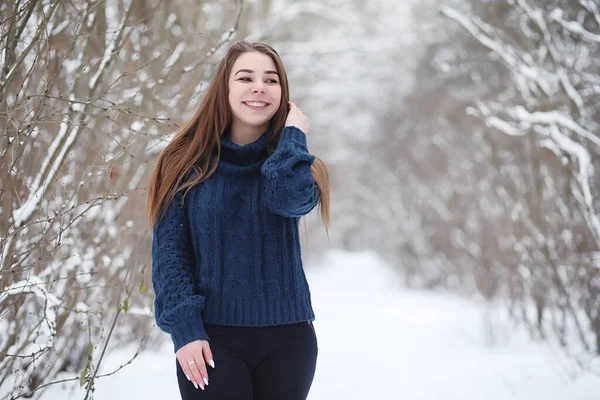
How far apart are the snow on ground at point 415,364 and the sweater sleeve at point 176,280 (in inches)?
79.3

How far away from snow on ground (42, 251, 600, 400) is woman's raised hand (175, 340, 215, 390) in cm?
207

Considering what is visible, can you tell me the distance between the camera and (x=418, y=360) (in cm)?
629

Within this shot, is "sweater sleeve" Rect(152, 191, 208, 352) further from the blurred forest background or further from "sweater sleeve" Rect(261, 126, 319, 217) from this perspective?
the blurred forest background

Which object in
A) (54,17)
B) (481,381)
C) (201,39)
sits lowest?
(481,381)

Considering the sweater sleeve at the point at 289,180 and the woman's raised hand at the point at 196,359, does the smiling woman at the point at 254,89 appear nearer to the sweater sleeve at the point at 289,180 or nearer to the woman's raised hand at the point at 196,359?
the sweater sleeve at the point at 289,180

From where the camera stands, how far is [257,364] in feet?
6.18

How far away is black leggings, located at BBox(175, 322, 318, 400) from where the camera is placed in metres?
1.80

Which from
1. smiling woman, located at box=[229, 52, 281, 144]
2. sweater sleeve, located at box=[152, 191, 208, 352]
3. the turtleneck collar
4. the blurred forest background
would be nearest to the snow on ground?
the blurred forest background

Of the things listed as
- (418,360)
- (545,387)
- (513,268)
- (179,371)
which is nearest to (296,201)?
(179,371)

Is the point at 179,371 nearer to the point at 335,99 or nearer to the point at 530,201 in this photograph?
the point at 530,201

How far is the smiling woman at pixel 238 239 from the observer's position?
183 cm

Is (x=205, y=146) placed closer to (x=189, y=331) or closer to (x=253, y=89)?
(x=253, y=89)

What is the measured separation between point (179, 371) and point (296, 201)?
23.7 inches

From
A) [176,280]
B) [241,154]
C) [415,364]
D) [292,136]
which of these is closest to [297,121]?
[292,136]
